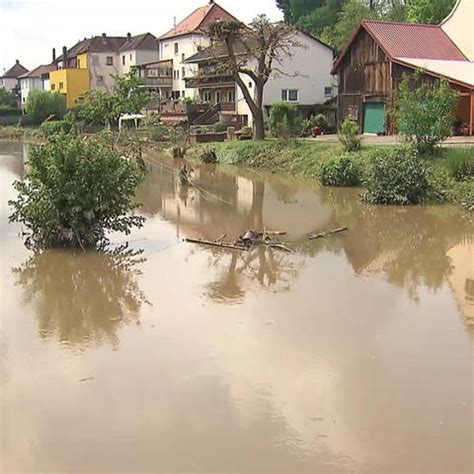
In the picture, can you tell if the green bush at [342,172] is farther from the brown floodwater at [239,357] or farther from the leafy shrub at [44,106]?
the leafy shrub at [44,106]

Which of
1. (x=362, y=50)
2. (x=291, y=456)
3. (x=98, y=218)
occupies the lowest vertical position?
(x=291, y=456)

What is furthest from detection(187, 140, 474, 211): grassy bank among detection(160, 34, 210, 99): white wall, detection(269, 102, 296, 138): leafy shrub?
detection(160, 34, 210, 99): white wall

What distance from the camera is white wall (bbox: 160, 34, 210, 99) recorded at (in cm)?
6431

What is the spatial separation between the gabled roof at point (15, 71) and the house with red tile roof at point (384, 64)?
82.5 metres

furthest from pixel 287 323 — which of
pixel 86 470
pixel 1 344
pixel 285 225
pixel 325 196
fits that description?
pixel 325 196

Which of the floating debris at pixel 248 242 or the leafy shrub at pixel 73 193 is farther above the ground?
the leafy shrub at pixel 73 193

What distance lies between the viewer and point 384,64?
37.1 m

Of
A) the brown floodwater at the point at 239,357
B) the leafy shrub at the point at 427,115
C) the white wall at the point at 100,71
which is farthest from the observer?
the white wall at the point at 100,71

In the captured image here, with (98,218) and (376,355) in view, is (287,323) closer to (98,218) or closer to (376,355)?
(376,355)

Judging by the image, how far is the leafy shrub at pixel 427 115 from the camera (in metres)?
25.7

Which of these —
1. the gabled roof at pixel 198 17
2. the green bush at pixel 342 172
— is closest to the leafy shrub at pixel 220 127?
the green bush at pixel 342 172

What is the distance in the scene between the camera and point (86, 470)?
6590 mm

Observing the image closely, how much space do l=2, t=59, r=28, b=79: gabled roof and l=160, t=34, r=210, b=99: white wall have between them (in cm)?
4894

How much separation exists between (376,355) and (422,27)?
35.2 m
